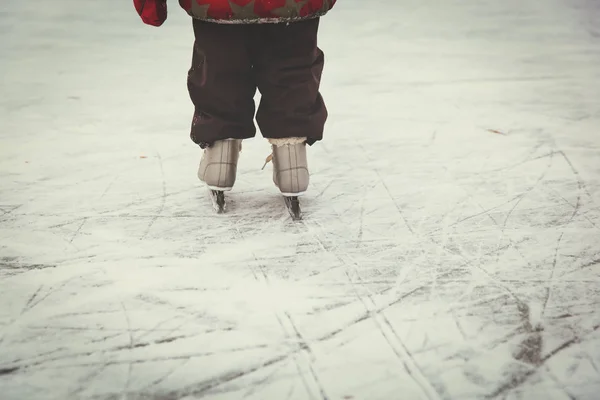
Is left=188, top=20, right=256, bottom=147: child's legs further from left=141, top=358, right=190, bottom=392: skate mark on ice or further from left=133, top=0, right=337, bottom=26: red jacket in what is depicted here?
left=141, top=358, right=190, bottom=392: skate mark on ice

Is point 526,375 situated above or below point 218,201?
above

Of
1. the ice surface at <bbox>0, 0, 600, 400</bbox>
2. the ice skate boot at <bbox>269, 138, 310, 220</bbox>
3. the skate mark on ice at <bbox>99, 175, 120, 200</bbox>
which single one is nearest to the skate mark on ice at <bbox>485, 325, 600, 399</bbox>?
the ice surface at <bbox>0, 0, 600, 400</bbox>

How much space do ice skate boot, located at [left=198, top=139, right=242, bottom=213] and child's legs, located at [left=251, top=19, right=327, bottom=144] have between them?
0.12 metres

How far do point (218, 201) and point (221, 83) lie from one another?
351mm

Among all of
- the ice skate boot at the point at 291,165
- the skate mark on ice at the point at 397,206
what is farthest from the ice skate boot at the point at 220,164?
the skate mark on ice at the point at 397,206

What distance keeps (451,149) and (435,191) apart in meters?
A: 0.39

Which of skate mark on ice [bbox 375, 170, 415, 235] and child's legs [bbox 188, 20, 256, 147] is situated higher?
child's legs [bbox 188, 20, 256, 147]

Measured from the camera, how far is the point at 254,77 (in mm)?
1909

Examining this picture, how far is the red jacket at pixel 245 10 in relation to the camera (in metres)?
1.68

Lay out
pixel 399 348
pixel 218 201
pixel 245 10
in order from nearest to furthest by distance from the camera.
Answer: pixel 399 348
pixel 245 10
pixel 218 201

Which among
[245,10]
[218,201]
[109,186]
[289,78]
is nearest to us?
[245,10]

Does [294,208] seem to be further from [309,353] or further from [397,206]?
[309,353]

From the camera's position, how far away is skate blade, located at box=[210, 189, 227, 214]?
2053 millimetres

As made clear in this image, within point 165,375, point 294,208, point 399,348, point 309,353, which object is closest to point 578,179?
point 294,208
